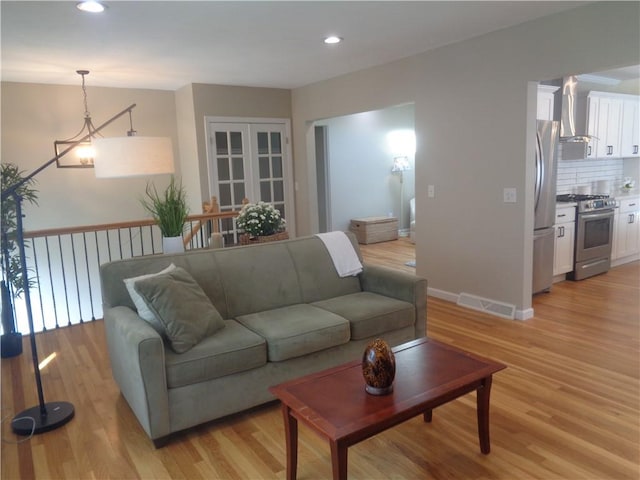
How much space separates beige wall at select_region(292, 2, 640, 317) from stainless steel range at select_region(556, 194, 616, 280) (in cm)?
167

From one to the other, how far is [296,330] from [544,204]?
10.4 ft

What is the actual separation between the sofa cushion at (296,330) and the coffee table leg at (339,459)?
95cm

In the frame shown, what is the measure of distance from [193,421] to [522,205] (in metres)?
3.10

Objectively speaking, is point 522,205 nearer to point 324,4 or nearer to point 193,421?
point 324,4

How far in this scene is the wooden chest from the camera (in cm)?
830

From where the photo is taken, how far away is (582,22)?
3.40m

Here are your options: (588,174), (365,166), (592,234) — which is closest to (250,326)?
(592,234)

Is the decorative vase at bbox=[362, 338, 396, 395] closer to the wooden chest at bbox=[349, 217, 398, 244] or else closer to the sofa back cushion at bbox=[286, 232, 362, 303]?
the sofa back cushion at bbox=[286, 232, 362, 303]

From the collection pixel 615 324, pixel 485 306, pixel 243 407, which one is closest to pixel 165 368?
pixel 243 407

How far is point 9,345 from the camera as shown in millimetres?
3582

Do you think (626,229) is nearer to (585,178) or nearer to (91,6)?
(585,178)

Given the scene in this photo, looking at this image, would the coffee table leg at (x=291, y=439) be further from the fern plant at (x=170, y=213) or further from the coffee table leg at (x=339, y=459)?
the fern plant at (x=170, y=213)

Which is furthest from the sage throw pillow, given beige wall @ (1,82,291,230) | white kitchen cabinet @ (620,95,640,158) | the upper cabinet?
white kitchen cabinet @ (620,95,640,158)

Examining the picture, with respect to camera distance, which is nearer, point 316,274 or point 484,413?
point 484,413
